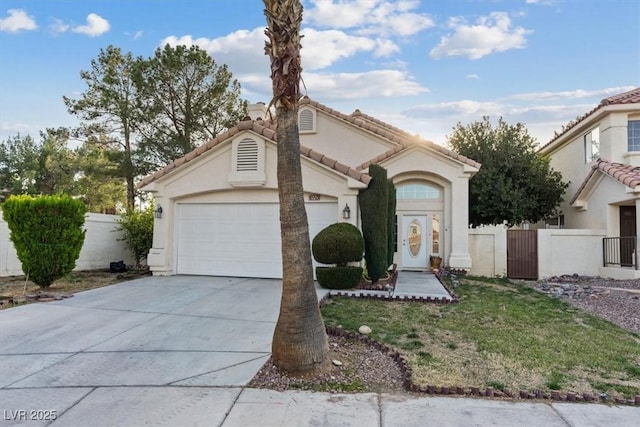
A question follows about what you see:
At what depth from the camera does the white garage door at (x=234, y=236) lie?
41.0ft

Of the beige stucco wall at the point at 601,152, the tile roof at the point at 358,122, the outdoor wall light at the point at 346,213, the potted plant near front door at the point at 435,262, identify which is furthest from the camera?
the tile roof at the point at 358,122

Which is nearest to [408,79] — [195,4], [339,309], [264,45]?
[195,4]

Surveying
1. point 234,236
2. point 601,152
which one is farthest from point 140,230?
point 601,152

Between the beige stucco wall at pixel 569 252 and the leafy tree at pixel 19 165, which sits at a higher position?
the leafy tree at pixel 19 165

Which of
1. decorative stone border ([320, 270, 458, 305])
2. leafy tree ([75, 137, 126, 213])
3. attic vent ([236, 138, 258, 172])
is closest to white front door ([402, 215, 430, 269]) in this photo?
decorative stone border ([320, 270, 458, 305])

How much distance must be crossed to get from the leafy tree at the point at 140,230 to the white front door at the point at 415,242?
10005 mm

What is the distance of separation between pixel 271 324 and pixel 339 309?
190 centimetres

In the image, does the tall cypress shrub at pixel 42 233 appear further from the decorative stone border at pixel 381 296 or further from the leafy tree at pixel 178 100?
the leafy tree at pixel 178 100

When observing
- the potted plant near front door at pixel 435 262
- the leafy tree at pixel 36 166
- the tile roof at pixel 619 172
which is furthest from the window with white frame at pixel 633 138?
the leafy tree at pixel 36 166

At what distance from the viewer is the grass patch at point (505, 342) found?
485 centimetres

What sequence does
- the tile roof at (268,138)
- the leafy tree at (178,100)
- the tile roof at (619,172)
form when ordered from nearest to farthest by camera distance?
the tile roof at (268,138)
the tile roof at (619,172)
the leafy tree at (178,100)

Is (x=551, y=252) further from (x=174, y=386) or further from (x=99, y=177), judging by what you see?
(x=99, y=177)

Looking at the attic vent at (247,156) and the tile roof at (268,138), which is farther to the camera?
the attic vent at (247,156)

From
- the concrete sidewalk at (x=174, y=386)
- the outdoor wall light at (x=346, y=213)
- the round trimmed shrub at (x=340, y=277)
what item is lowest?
the concrete sidewalk at (x=174, y=386)
